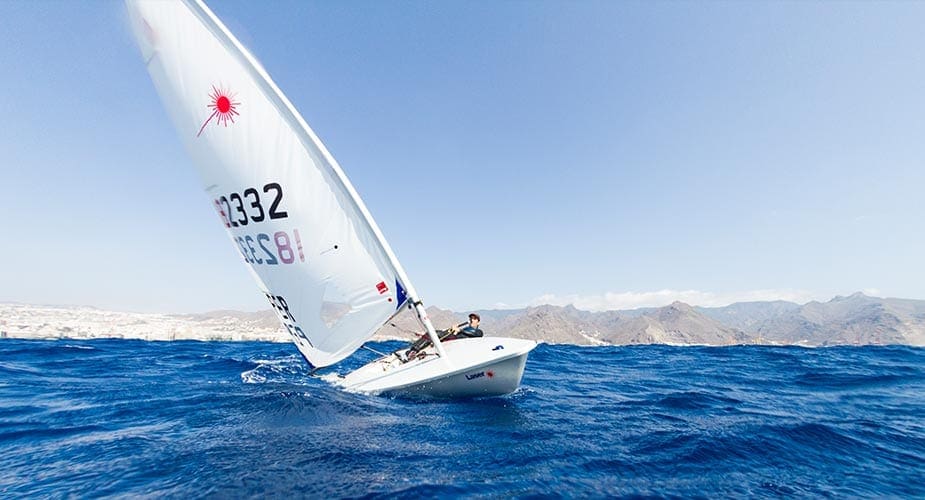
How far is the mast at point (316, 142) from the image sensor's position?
9703mm

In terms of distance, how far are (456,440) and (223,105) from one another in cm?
1109

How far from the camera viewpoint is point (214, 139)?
10281 millimetres

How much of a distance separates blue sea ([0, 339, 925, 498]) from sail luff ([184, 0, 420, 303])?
4.72m

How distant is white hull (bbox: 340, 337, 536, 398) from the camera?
10.2m

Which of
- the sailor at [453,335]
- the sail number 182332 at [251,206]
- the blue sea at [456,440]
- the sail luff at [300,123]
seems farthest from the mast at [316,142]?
the blue sea at [456,440]

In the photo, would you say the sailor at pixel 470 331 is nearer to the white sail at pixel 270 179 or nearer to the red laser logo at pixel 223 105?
the white sail at pixel 270 179

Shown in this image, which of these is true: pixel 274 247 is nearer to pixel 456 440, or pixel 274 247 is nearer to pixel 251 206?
pixel 251 206


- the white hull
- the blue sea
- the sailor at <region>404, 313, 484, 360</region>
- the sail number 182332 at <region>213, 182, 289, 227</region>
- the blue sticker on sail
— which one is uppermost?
the sail number 182332 at <region>213, 182, 289, 227</region>

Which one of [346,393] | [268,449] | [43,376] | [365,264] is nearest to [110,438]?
[268,449]

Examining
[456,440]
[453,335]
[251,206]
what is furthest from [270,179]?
[456,440]

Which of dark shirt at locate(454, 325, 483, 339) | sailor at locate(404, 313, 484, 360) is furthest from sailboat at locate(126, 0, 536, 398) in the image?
dark shirt at locate(454, 325, 483, 339)

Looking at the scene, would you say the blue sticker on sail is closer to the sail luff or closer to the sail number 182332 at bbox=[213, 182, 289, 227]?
the sail luff

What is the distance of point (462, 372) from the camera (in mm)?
10234

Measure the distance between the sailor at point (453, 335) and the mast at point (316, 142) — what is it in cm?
100
